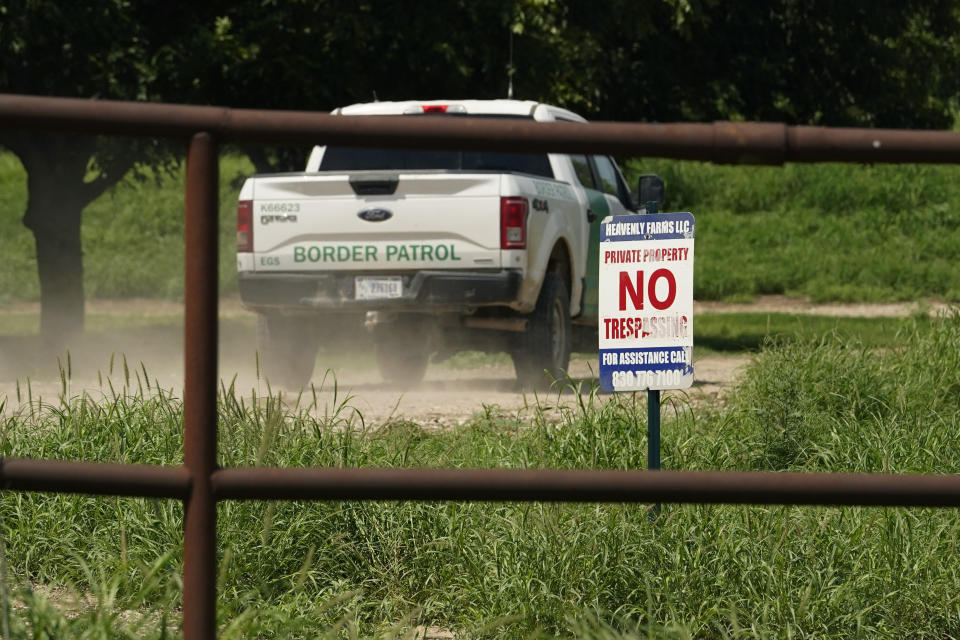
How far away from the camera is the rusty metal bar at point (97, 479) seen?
222cm

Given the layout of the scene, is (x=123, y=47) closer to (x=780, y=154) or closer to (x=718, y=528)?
(x=718, y=528)

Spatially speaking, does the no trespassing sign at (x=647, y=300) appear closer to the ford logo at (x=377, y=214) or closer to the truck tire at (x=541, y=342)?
the ford logo at (x=377, y=214)

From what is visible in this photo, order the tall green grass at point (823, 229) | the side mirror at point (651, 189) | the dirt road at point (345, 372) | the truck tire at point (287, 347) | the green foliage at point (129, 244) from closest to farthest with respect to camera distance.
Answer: the side mirror at point (651, 189) < the dirt road at point (345, 372) < the truck tire at point (287, 347) < the tall green grass at point (823, 229) < the green foliage at point (129, 244)

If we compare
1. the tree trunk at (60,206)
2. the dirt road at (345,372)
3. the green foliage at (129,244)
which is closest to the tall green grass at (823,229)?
the dirt road at (345,372)

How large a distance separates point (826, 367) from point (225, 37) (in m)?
7.80

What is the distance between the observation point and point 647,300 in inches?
191

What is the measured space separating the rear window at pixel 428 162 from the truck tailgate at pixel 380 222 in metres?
0.57

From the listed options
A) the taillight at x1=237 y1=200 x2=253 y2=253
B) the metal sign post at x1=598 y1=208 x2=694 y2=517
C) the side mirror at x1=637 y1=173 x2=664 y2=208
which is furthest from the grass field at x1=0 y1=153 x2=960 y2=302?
the metal sign post at x1=598 y1=208 x2=694 y2=517

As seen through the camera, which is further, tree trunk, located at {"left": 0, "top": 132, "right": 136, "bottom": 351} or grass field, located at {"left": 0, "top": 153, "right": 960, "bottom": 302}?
grass field, located at {"left": 0, "top": 153, "right": 960, "bottom": 302}

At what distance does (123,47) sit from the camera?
1292 cm

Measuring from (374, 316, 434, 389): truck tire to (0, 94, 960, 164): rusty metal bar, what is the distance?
23.2 feet

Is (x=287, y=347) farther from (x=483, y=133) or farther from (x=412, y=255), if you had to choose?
(x=483, y=133)

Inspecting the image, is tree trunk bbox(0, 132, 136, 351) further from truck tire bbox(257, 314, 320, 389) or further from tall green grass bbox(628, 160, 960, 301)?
tall green grass bbox(628, 160, 960, 301)

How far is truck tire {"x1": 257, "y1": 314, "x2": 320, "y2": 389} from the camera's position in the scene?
9492 mm
